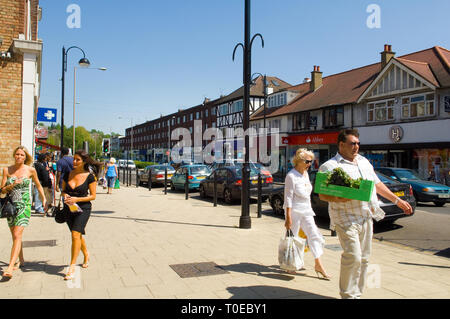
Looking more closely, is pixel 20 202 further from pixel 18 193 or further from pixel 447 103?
pixel 447 103

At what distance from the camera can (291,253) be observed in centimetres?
490

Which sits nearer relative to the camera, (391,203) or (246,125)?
(391,203)

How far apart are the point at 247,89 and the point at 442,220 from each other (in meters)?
6.55

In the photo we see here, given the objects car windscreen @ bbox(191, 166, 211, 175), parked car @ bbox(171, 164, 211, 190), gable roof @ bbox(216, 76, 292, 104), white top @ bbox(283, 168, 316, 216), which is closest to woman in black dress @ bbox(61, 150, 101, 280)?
white top @ bbox(283, 168, 316, 216)

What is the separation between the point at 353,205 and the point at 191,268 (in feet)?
8.68

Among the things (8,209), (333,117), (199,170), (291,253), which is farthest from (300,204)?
(333,117)

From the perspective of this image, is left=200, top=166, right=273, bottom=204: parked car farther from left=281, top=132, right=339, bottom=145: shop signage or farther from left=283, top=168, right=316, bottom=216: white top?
left=281, top=132, right=339, bottom=145: shop signage

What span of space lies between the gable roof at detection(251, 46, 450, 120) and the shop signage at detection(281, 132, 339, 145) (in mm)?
2558

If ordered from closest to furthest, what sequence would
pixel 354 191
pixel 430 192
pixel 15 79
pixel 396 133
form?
pixel 354 191 < pixel 15 79 < pixel 430 192 < pixel 396 133

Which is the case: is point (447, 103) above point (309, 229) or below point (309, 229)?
above

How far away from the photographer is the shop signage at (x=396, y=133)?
26.8 m

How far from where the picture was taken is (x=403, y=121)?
2675 cm

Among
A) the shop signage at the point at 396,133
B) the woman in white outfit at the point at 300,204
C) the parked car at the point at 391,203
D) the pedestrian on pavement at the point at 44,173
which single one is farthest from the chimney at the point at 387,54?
the woman in white outfit at the point at 300,204
